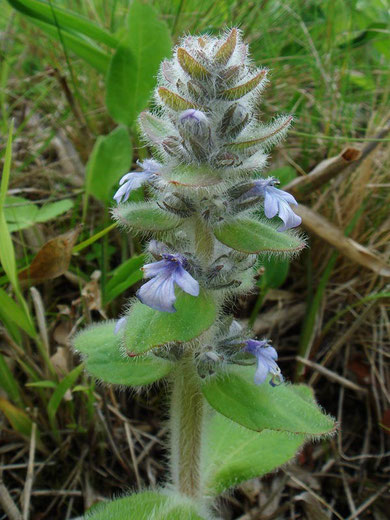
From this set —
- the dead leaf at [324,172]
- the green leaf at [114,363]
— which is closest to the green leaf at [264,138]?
the green leaf at [114,363]

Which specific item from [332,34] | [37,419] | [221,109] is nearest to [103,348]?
[37,419]

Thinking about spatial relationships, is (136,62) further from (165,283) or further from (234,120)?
(165,283)

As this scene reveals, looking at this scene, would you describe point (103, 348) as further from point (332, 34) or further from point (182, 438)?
point (332, 34)

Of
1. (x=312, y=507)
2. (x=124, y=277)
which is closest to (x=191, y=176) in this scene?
(x=124, y=277)

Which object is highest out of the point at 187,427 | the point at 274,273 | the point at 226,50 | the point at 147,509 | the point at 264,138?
the point at 226,50

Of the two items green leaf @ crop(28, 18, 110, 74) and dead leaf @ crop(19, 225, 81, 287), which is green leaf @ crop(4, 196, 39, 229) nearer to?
dead leaf @ crop(19, 225, 81, 287)

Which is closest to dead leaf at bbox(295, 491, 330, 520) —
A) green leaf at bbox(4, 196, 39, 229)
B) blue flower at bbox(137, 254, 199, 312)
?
blue flower at bbox(137, 254, 199, 312)

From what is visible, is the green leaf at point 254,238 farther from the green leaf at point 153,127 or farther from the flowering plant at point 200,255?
the green leaf at point 153,127
